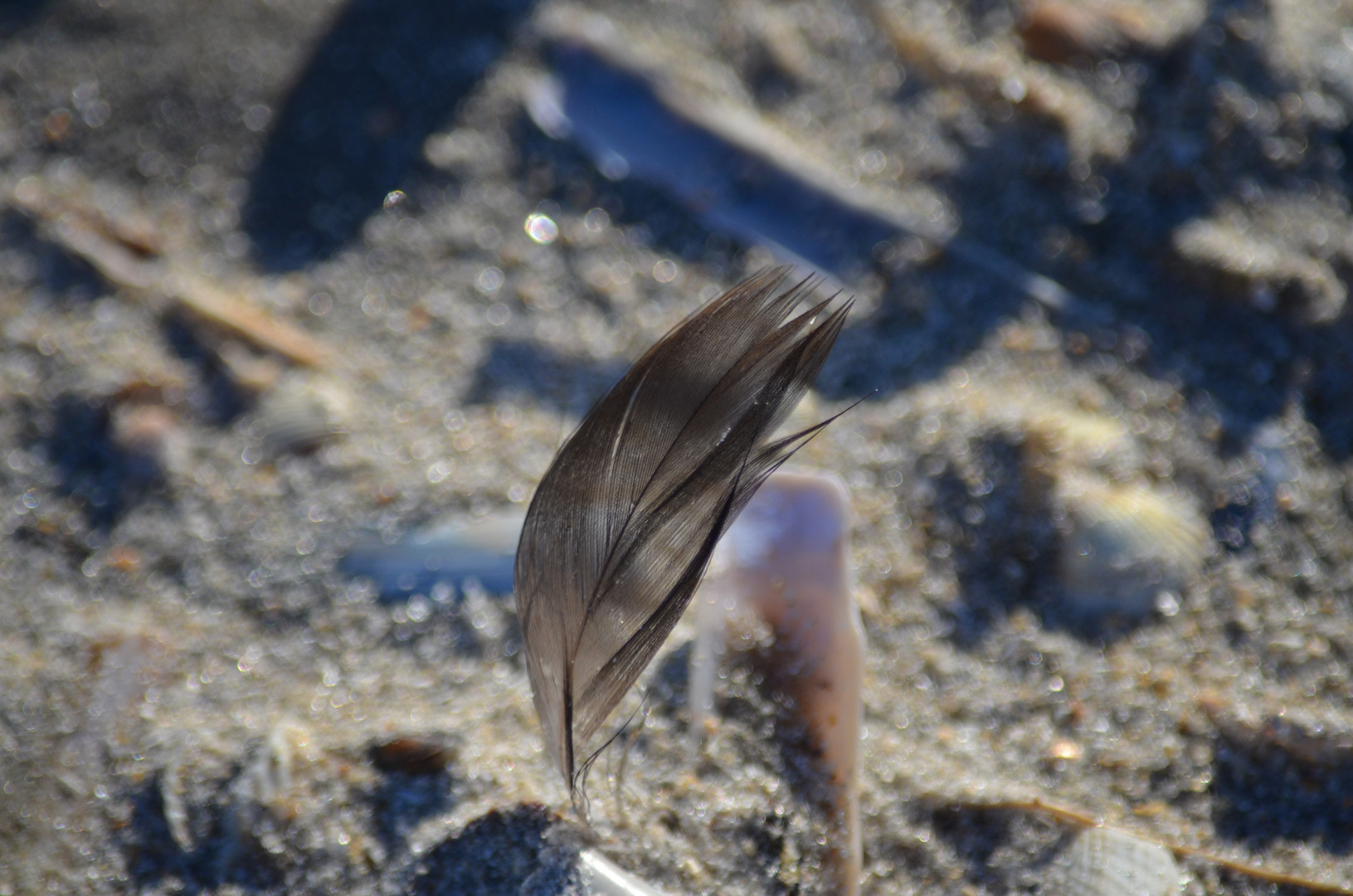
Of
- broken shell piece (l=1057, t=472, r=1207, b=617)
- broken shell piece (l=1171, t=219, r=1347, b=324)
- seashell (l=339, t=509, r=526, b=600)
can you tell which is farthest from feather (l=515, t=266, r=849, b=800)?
broken shell piece (l=1171, t=219, r=1347, b=324)

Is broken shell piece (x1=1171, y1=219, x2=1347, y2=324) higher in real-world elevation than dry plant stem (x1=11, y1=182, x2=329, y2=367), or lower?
higher

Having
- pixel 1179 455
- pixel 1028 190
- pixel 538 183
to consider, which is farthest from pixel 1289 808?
pixel 538 183

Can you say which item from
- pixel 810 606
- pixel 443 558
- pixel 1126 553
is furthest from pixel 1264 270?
pixel 443 558

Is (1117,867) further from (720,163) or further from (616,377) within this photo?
(720,163)

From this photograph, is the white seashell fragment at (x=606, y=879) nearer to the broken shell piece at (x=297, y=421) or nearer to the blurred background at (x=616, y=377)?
the blurred background at (x=616, y=377)

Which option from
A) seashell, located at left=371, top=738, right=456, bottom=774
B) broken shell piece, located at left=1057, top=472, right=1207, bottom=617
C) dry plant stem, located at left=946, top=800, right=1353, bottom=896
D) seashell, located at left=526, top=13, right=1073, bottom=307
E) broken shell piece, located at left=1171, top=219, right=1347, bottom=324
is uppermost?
broken shell piece, located at left=1171, top=219, right=1347, bottom=324

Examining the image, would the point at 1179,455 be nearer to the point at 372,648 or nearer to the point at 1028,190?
the point at 1028,190

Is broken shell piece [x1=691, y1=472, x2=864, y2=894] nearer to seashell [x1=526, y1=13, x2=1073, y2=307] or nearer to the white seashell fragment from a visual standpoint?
the white seashell fragment
